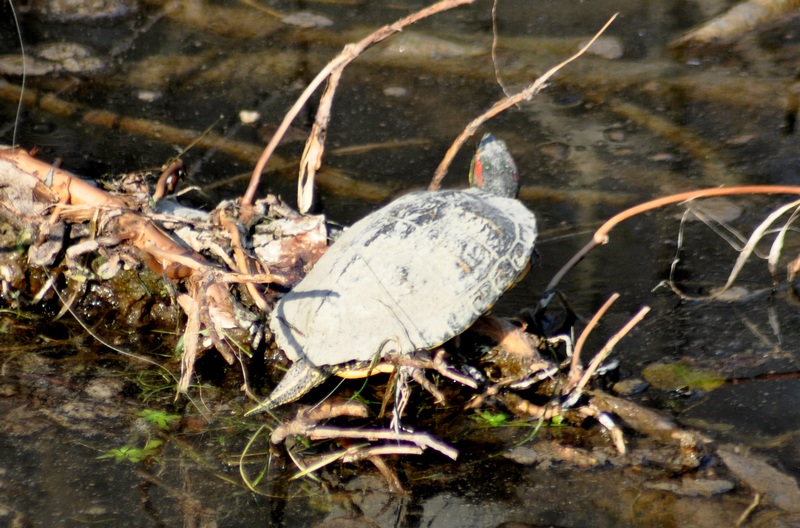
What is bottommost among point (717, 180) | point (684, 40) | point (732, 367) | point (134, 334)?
point (134, 334)

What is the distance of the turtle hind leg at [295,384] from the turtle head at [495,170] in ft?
3.43

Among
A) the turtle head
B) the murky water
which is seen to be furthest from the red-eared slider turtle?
the turtle head

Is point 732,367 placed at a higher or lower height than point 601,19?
lower

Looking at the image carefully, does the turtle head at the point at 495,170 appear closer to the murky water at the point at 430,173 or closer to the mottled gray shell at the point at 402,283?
the murky water at the point at 430,173

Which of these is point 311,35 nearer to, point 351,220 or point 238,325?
point 351,220

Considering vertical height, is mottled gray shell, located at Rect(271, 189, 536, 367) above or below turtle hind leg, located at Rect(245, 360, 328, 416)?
above

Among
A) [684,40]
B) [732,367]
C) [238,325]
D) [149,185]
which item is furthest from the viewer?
[684,40]

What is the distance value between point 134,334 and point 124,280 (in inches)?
7.6

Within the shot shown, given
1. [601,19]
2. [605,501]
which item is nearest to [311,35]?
[601,19]

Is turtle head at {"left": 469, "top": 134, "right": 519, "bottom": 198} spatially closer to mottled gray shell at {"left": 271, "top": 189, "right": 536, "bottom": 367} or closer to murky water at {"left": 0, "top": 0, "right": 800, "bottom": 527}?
murky water at {"left": 0, "top": 0, "right": 800, "bottom": 527}

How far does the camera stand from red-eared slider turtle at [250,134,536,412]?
2.08 meters

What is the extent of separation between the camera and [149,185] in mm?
2893

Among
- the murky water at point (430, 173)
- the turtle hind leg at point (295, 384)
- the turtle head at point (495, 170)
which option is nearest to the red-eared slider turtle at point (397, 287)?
the turtle hind leg at point (295, 384)

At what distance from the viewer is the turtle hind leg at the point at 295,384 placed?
81.9 inches
